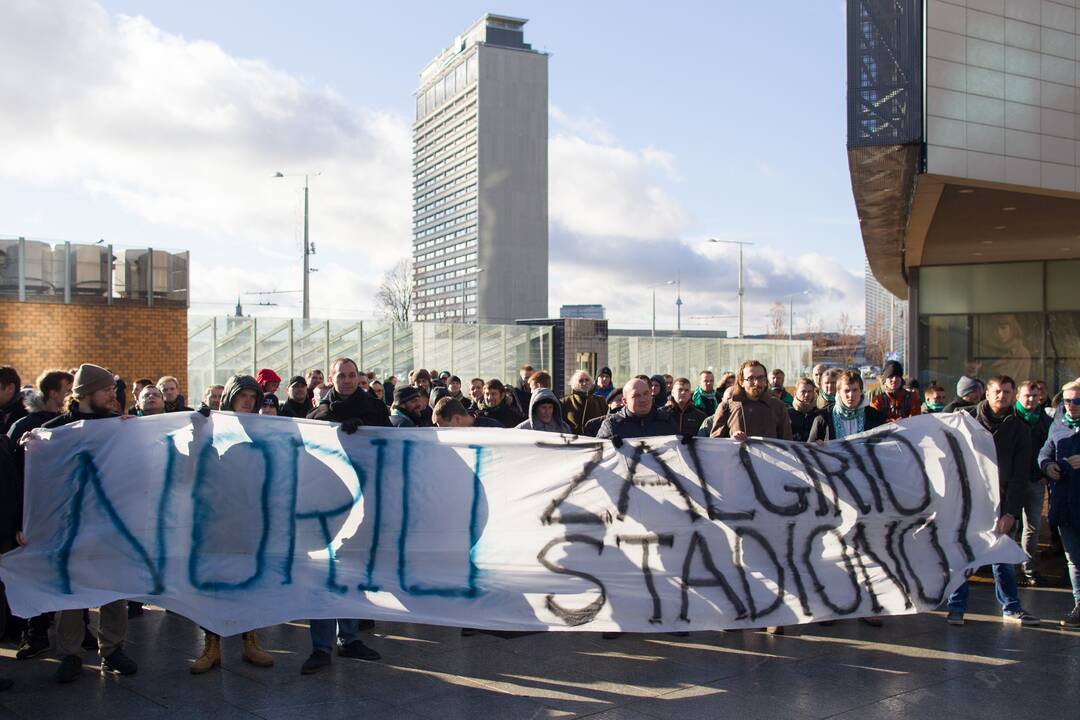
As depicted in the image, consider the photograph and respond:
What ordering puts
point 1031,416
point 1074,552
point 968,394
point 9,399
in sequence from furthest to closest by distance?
point 968,394
point 1031,416
point 1074,552
point 9,399

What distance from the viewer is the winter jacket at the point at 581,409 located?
Answer: 9.88 meters

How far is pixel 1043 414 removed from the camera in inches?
313

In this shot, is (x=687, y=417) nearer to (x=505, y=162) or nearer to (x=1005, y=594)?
(x=1005, y=594)

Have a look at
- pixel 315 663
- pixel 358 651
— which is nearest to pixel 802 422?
pixel 358 651

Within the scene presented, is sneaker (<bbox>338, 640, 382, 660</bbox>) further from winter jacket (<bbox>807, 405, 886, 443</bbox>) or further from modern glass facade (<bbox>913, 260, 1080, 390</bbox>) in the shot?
modern glass facade (<bbox>913, 260, 1080, 390</bbox>)

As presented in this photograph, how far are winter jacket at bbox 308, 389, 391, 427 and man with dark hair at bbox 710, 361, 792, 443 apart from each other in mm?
2628

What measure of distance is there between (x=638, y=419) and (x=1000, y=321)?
19.1 metres

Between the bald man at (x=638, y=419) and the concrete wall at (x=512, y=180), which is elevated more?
the concrete wall at (x=512, y=180)

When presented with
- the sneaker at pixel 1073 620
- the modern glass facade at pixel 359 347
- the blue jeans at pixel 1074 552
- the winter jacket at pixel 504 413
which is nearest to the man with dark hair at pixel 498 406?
→ the winter jacket at pixel 504 413

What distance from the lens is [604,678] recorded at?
18.5 ft

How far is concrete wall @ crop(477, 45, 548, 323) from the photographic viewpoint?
13550 centimetres

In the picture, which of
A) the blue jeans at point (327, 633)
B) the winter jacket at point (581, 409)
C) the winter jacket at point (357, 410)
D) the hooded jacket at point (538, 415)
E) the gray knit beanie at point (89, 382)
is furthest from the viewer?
the winter jacket at point (581, 409)

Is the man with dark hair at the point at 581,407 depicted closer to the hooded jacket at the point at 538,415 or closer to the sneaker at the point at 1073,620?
the hooded jacket at the point at 538,415

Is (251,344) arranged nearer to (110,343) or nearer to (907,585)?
(110,343)
